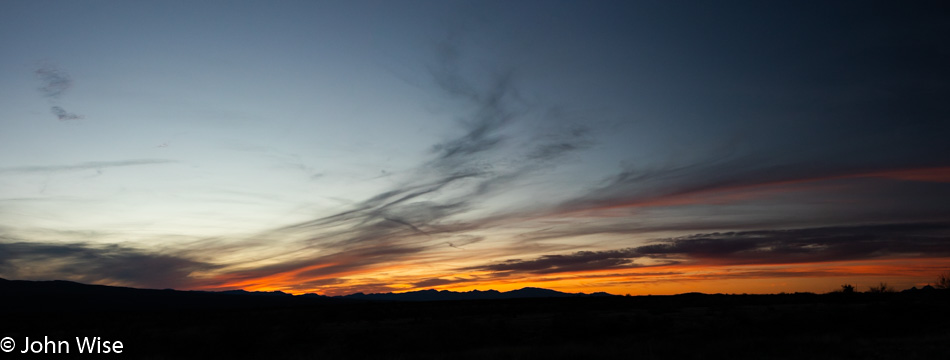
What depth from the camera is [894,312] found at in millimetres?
30938

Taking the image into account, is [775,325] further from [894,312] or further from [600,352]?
[600,352]

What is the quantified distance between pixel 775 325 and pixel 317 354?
24.2m

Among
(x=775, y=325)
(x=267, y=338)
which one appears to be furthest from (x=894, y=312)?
(x=267, y=338)

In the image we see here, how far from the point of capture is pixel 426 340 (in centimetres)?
2716

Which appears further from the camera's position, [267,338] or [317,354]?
[267,338]

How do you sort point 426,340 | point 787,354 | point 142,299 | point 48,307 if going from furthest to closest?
point 142,299
point 48,307
point 426,340
point 787,354

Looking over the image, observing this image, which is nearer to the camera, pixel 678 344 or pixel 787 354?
pixel 787 354

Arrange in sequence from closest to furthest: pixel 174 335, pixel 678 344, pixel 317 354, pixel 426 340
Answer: pixel 678 344 → pixel 317 354 → pixel 426 340 → pixel 174 335

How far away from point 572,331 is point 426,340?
8048 millimetres

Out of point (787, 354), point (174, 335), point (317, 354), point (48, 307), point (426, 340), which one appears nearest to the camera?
point (787, 354)

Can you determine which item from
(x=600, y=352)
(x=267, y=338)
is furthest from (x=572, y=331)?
(x=267, y=338)

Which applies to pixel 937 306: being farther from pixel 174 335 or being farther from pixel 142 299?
pixel 142 299

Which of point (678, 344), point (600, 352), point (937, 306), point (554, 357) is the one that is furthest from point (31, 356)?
point (937, 306)

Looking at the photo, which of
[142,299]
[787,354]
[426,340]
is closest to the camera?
[787,354]
